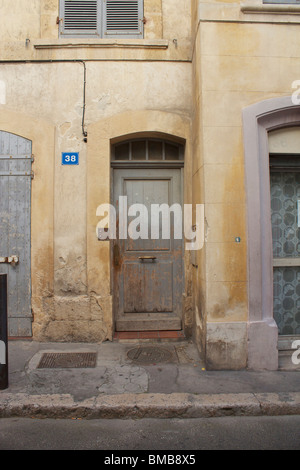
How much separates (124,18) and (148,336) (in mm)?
4927

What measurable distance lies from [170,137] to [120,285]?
95.8 inches

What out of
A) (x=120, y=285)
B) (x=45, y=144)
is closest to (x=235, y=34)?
(x=45, y=144)

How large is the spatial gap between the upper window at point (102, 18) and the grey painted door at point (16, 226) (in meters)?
1.96

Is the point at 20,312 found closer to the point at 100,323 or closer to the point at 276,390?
the point at 100,323

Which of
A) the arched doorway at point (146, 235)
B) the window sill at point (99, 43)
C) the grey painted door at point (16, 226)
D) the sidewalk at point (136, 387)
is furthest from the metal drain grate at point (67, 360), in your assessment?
the window sill at point (99, 43)

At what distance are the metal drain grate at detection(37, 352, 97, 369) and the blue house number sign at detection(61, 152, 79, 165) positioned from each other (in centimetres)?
274

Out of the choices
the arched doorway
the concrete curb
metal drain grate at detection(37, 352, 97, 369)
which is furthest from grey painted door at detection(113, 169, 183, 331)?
the concrete curb

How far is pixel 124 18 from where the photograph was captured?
5.26m

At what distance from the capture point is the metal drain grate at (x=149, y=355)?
4445 mm

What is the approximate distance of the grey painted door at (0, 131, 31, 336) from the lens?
5031mm

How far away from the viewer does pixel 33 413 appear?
A: 10.8 feet

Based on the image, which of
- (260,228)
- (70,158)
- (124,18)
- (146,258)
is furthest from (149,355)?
(124,18)
